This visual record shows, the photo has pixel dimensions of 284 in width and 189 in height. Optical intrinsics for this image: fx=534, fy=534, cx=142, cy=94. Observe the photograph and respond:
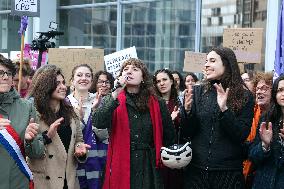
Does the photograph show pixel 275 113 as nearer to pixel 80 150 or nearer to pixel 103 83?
pixel 80 150

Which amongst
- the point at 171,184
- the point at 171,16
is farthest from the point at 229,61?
the point at 171,16

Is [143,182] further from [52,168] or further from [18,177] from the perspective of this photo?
[18,177]

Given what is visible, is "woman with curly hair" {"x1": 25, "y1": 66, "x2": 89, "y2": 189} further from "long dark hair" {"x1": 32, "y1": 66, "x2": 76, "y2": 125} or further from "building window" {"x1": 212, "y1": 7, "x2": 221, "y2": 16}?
"building window" {"x1": 212, "y1": 7, "x2": 221, "y2": 16}

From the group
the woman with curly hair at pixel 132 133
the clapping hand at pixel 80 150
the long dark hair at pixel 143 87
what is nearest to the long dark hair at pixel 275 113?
the woman with curly hair at pixel 132 133

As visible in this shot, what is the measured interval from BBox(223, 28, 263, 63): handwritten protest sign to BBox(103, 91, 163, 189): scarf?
8.91 feet

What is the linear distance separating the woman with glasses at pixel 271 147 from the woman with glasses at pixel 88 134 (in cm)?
154

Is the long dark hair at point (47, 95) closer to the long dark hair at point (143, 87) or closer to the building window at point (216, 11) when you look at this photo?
the long dark hair at point (143, 87)

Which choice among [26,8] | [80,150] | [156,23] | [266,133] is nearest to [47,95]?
[80,150]

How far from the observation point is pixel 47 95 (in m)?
4.68

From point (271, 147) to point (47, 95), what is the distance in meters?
1.95

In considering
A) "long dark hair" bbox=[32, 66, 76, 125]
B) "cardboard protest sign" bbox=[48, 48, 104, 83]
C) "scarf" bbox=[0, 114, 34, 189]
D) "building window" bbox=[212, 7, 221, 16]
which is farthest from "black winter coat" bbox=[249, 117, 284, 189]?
"building window" bbox=[212, 7, 221, 16]

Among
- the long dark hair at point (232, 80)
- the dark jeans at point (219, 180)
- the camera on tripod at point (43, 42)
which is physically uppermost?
the camera on tripod at point (43, 42)

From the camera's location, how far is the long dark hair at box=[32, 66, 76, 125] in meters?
4.62

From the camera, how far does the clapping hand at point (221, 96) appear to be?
165 inches
